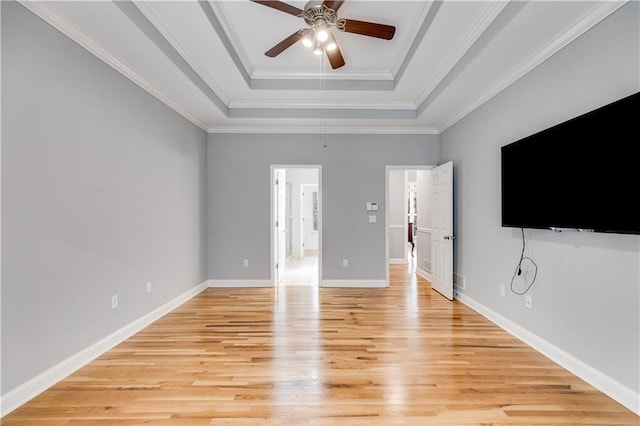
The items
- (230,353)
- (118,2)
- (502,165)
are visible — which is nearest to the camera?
(118,2)

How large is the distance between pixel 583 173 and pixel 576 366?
1501mm

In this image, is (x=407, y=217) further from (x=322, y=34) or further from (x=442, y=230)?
(x=322, y=34)

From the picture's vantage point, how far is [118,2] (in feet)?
6.73

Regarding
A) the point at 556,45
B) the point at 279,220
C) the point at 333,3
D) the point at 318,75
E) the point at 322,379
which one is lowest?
the point at 322,379

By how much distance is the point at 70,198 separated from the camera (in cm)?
228

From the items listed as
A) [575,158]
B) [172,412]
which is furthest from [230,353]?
[575,158]

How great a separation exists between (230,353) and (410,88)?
3.78m

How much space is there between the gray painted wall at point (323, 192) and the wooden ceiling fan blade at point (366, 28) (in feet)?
8.08

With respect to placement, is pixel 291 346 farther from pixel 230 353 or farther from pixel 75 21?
pixel 75 21

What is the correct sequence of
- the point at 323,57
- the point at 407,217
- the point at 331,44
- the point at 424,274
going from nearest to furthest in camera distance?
1. the point at 331,44
2. the point at 323,57
3. the point at 424,274
4. the point at 407,217

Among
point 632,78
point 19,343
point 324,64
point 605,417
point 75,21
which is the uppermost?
point 324,64

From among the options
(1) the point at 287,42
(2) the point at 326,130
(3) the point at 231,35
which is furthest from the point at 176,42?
(2) the point at 326,130

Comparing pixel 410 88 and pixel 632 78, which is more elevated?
pixel 410 88

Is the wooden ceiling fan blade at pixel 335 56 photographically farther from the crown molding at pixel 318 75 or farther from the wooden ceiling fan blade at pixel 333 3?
the crown molding at pixel 318 75
